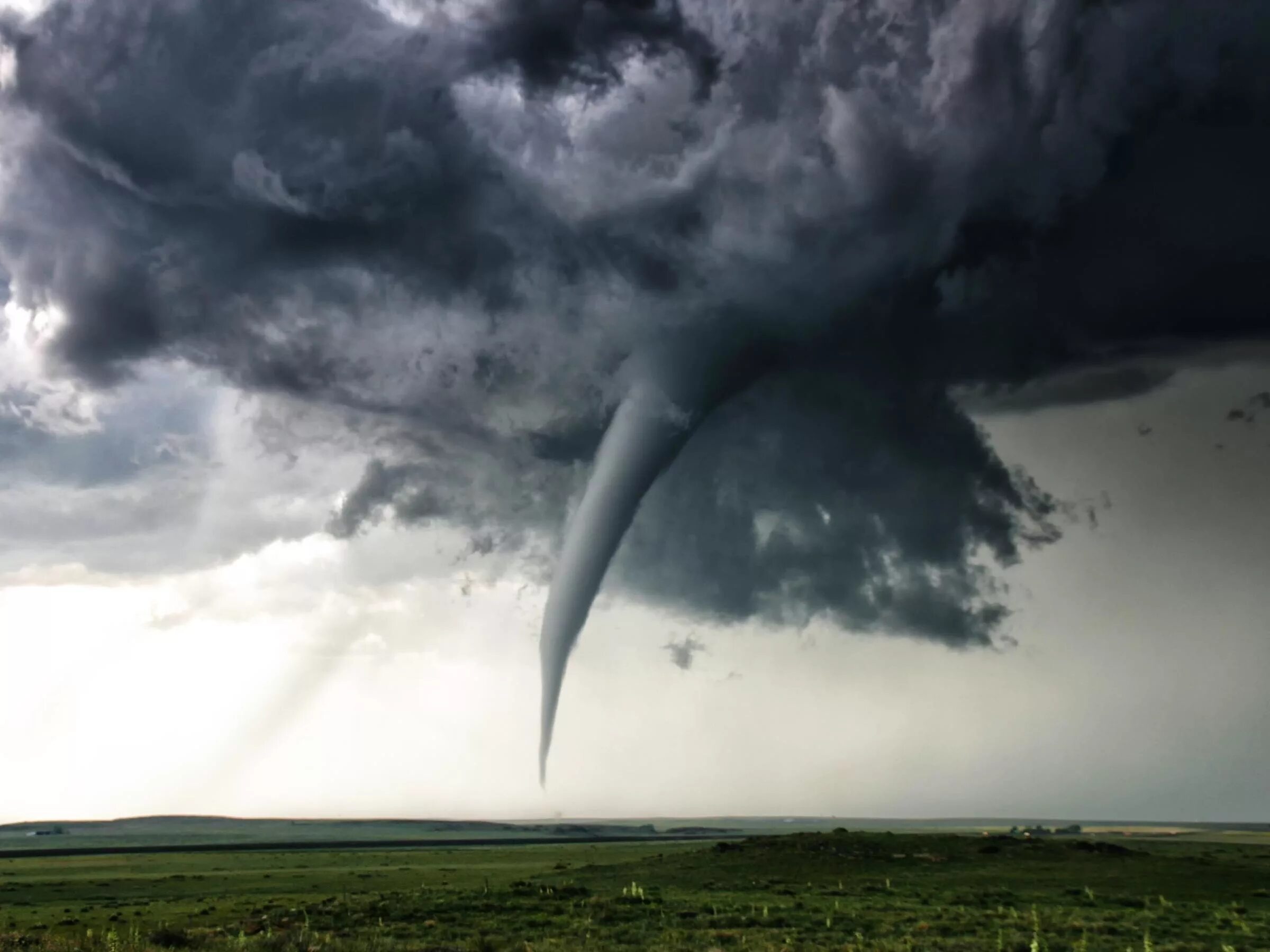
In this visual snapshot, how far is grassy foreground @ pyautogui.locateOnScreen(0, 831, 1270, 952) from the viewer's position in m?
43.4

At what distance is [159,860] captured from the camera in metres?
127

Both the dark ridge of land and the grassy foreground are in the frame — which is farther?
the dark ridge of land

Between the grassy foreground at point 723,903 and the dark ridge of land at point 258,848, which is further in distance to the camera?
the dark ridge of land at point 258,848

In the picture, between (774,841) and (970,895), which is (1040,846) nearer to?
(774,841)

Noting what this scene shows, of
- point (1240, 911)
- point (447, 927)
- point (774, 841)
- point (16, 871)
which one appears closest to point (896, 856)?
point (774, 841)

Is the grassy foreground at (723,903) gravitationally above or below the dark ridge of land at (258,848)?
above

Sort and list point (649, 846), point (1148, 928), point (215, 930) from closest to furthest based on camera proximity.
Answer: point (1148, 928) → point (215, 930) → point (649, 846)

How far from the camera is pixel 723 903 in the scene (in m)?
56.2

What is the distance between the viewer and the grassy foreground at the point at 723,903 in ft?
142

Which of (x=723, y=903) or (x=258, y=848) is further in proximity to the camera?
(x=258, y=848)

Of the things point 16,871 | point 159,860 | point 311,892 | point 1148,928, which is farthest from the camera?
point 159,860

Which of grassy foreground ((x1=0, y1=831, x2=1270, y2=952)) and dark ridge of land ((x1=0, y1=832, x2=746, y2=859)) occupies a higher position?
grassy foreground ((x1=0, y1=831, x2=1270, y2=952))

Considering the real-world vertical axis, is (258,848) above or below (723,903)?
below

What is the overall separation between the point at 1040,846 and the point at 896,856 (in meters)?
14.6
